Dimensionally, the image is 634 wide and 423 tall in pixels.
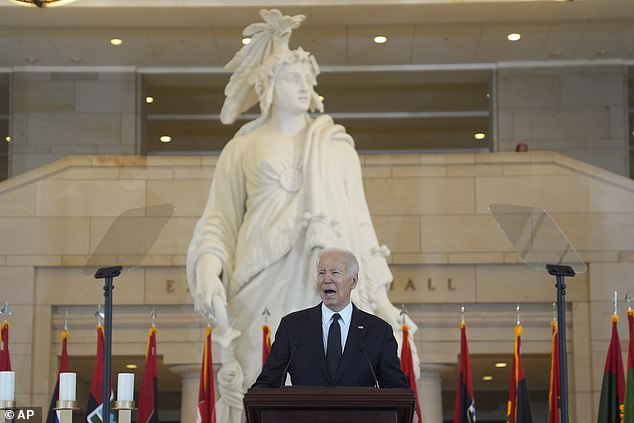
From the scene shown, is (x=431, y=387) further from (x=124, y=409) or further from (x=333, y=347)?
(x=333, y=347)

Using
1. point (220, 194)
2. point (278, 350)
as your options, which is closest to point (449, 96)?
point (220, 194)

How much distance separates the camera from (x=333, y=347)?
4543mm

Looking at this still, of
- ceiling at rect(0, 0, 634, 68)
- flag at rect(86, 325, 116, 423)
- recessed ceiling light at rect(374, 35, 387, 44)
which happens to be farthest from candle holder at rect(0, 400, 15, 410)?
recessed ceiling light at rect(374, 35, 387, 44)

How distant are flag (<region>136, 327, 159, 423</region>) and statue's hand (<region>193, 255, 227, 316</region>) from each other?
1.90 meters

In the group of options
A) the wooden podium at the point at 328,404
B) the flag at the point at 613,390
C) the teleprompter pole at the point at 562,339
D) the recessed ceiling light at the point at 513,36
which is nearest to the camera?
the wooden podium at the point at 328,404

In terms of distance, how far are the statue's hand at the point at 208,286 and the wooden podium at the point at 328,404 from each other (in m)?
3.34

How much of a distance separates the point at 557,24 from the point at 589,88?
1.38 meters

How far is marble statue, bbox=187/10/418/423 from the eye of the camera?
25.1 feet

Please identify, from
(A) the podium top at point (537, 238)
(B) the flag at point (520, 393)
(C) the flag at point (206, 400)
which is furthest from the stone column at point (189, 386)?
(A) the podium top at point (537, 238)

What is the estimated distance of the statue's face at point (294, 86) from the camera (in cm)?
809

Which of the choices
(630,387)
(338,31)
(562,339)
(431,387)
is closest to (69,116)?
(338,31)

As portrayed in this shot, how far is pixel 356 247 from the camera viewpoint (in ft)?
25.5

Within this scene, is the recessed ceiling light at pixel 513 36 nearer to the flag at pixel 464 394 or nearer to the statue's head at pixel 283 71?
the flag at pixel 464 394

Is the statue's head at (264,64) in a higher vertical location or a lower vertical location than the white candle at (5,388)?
higher
